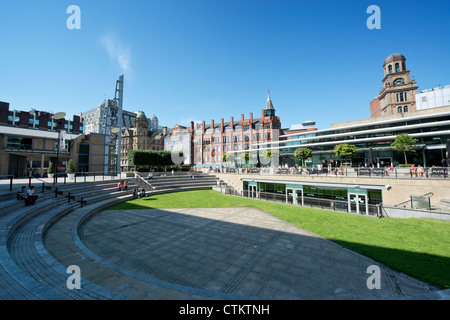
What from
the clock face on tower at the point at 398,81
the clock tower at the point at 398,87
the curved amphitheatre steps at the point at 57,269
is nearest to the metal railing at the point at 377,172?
the curved amphitheatre steps at the point at 57,269

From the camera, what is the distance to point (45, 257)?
540cm

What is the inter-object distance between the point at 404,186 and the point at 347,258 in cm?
Result: 1409

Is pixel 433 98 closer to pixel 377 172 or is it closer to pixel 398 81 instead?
pixel 398 81

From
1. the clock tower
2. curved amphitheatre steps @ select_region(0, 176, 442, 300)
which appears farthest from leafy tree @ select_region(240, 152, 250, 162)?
curved amphitheatre steps @ select_region(0, 176, 442, 300)

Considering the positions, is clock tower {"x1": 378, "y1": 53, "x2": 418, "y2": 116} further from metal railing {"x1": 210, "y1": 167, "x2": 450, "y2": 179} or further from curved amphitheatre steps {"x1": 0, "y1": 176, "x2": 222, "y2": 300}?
curved amphitheatre steps {"x1": 0, "y1": 176, "x2": 222, "y2": 300}

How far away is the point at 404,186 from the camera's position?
51.3 ft

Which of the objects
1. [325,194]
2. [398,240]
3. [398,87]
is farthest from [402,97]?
[398,240]

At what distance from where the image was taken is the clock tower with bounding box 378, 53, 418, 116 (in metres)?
44.6

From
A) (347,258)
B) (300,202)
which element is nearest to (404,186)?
(300,202)

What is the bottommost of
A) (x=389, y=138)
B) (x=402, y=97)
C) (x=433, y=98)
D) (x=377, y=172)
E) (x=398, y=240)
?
(x=398, y=240)

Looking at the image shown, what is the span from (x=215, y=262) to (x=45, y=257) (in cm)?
522

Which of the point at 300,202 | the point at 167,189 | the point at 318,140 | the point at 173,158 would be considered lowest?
the point at 300,202

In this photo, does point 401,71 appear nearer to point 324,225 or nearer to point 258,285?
point 324,225

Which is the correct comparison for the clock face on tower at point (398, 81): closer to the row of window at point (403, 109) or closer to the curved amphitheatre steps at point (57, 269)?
the row of window at point (403, 109)
